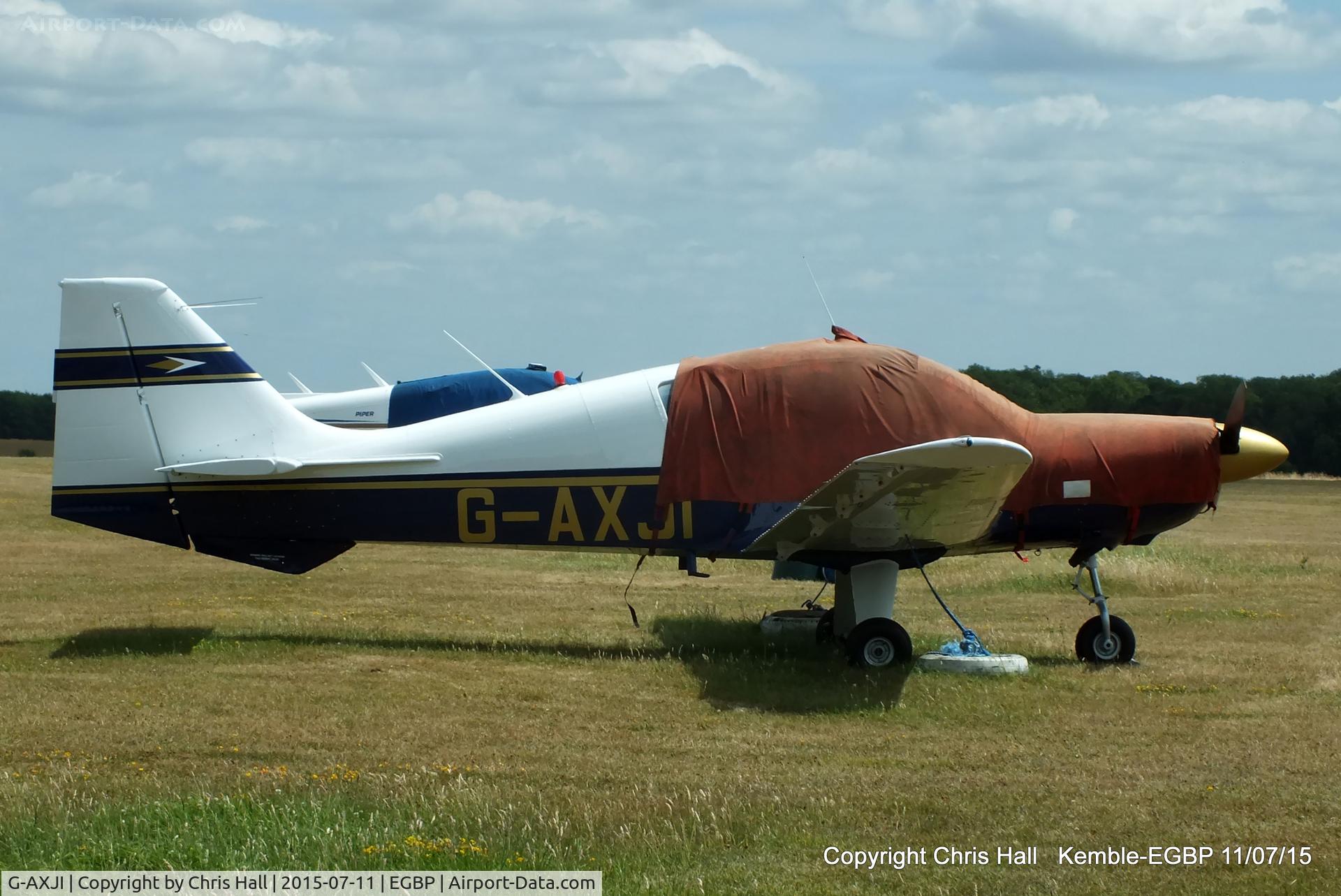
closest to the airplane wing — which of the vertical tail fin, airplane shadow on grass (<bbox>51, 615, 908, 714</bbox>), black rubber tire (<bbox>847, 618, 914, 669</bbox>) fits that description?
black rubber tire (<bbox>847, 618, 914, 669</bbox>)

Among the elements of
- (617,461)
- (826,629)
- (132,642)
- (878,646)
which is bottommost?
(132,642)

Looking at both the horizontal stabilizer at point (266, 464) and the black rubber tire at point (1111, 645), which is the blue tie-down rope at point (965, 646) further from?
the horizontal stabilizer at point (266, 464)

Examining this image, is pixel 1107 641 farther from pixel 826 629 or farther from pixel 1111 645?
pixel 826 629

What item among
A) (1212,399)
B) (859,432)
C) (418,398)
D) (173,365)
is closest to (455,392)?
(418,398)

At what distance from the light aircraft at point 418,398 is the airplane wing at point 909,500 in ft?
41.3

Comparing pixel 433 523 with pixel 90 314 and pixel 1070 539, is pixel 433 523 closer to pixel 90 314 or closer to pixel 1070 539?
pixel 90 314

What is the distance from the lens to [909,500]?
9.25 meters

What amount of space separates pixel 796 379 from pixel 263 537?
167 inches

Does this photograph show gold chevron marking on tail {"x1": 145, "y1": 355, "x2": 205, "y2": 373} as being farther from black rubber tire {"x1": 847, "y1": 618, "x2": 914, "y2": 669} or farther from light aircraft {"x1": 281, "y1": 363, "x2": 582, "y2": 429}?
light aircraft {"x1": 281, "y1": 363, "x2": 582, "y2": 429}

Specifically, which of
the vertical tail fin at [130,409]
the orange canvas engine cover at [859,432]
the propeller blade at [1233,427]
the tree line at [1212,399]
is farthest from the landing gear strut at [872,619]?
the tree line at [1212,399]

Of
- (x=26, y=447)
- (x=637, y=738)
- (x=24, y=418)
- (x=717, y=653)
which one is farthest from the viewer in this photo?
(x=24, y=418)

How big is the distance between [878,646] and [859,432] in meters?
1.55

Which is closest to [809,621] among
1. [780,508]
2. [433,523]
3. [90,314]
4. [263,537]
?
[780,508]

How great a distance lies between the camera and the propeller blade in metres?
9.98
